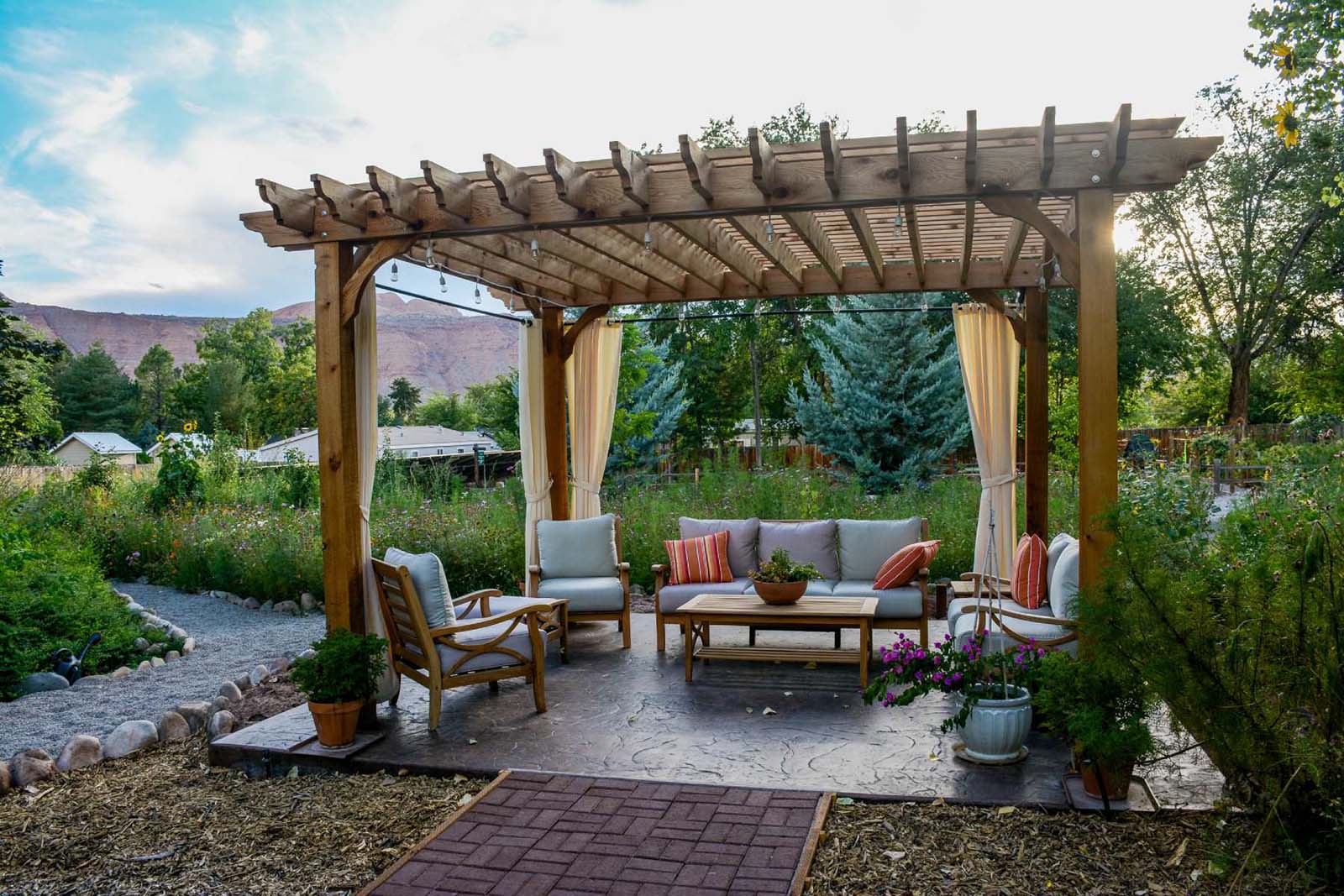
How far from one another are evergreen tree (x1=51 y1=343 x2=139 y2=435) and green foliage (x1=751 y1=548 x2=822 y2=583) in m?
43.4

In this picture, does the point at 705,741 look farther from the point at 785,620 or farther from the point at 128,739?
the point at 128,739

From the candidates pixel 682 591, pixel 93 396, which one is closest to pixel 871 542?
pixel 682 591

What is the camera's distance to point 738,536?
7.41 metres

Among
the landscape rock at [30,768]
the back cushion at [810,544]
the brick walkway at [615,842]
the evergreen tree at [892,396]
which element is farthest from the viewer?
the evergreen tree at [892,396]

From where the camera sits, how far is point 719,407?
20375 mm

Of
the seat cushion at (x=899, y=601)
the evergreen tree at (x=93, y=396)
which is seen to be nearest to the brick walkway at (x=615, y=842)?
the seat cushion at (x=899, y=601)

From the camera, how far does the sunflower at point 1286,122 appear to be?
344cm

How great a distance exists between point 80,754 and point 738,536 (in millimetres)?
4450

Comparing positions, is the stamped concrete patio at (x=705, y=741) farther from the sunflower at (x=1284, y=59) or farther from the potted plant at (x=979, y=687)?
the sunflower at (x=1284, y=59)

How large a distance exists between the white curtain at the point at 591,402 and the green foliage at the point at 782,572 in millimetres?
2306

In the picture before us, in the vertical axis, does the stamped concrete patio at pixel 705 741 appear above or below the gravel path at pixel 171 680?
below

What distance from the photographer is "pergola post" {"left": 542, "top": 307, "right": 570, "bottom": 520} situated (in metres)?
7.89

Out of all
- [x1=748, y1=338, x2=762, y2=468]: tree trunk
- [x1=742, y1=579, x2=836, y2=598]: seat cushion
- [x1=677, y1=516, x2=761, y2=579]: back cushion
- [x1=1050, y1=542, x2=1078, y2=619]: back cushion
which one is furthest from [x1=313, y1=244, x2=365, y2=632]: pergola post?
[x1=748, y1=338, x2=762, y2=468]: tree trunk

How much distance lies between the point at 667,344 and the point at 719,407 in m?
1.97
